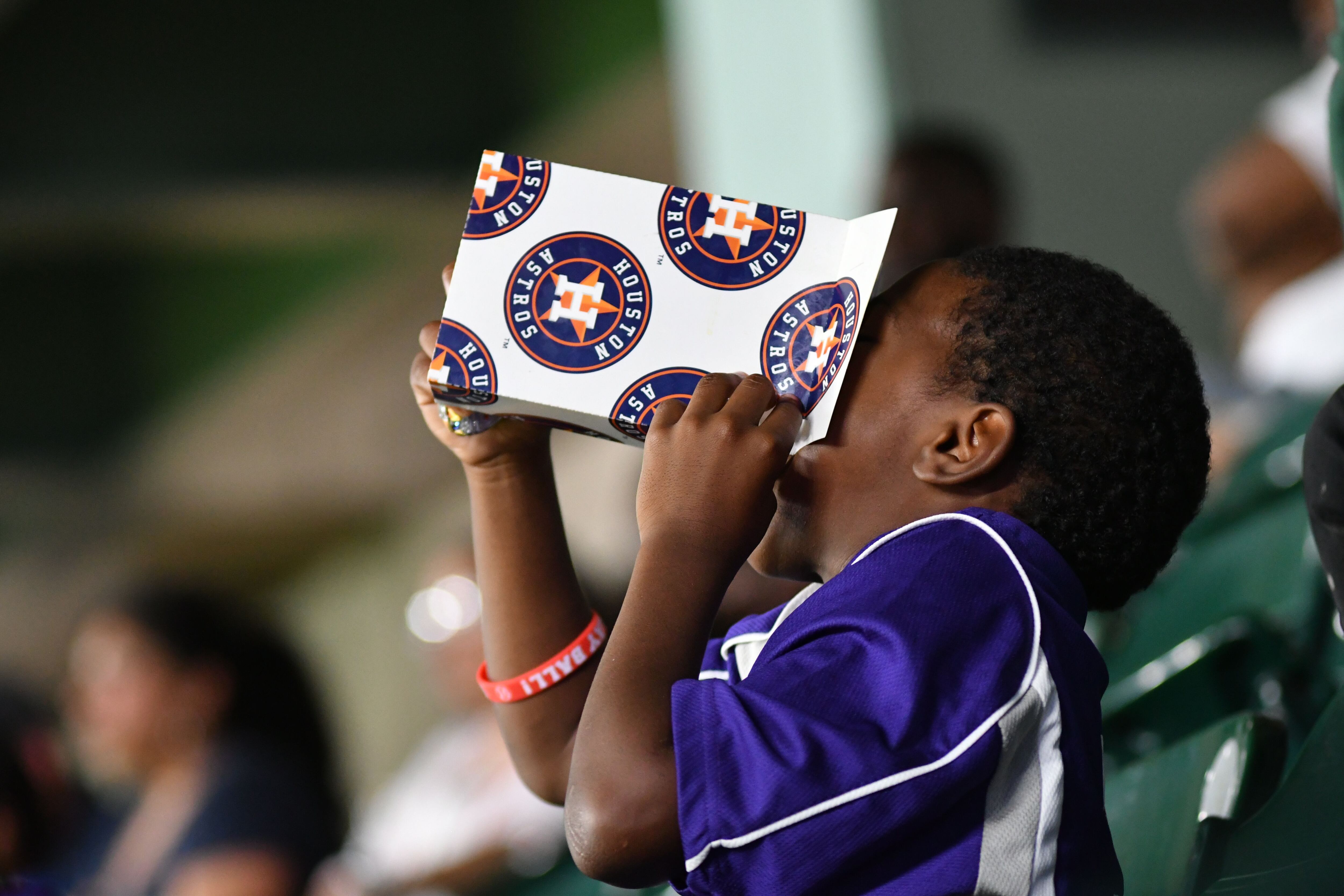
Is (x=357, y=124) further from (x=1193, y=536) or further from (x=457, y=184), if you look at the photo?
(x=1193, y=536)

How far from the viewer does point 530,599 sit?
43.0 inches

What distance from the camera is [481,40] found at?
6.17 metres

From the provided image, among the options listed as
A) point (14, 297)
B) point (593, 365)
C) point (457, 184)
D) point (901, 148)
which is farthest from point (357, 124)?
point (593, 365)

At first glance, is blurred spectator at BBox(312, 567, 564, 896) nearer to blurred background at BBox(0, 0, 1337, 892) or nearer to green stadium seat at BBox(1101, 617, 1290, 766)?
blurred background at BBox(0, 0, 1337, 892)

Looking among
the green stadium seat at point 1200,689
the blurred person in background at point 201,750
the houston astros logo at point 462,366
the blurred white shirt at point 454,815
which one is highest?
the houston astros logo at point 462,366

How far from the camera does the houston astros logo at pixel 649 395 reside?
0.92 m

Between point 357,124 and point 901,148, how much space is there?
3.90 metres

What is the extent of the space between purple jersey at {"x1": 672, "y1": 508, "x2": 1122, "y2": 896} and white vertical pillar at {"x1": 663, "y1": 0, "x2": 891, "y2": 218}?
250 centimetres

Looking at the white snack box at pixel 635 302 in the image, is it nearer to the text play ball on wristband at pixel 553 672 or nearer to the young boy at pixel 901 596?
the young boy at pixel 901 596

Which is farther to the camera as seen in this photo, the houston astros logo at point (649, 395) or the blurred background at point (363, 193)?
the blurred background at point (363, 193)

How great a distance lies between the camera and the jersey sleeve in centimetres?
75

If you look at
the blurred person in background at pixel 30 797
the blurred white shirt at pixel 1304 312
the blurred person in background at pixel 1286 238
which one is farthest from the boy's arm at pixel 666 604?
the blurred person in background at pixel 1286 238

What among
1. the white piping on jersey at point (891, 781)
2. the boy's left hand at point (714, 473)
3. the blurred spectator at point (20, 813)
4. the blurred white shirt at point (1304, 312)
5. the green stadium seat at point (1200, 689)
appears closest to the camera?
the white piping on jersey at point (891, 781)

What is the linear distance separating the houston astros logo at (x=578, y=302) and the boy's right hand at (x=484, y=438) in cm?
14
